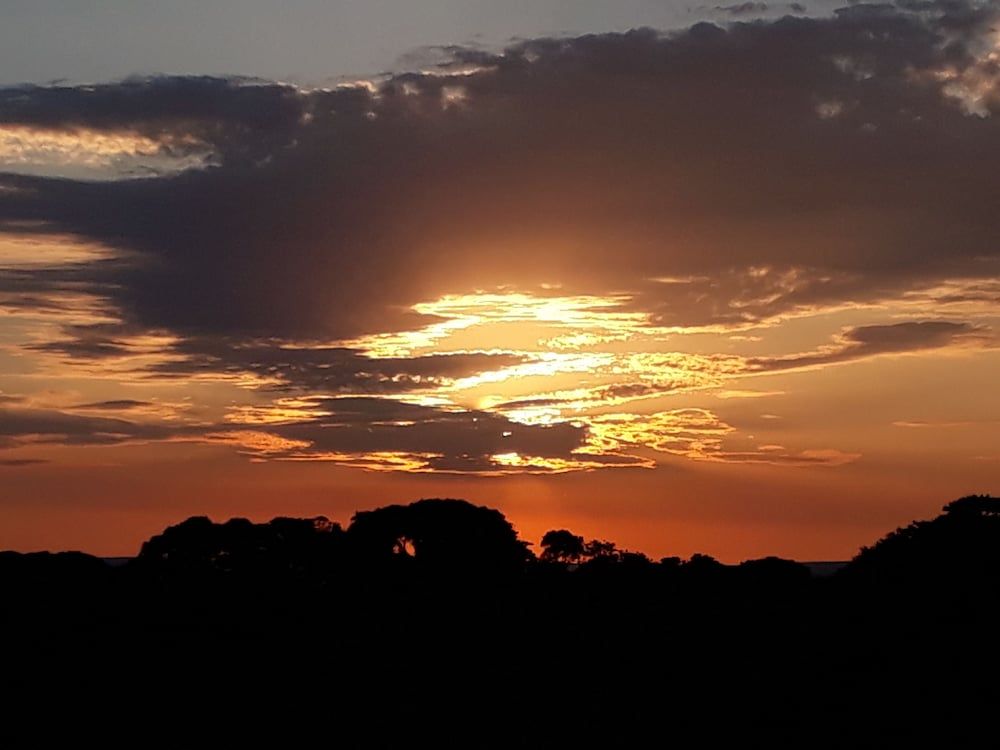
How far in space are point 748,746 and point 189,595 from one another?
3583 cm

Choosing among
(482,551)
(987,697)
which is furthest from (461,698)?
(482,551)

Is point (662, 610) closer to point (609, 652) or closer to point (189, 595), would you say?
point (609, 652)

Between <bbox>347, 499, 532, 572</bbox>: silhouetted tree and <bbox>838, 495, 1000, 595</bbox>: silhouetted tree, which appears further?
A: <bbox>347, 499, 532, 572</bbox>: silhouetted tree

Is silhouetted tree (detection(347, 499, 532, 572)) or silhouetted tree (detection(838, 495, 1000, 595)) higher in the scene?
silhouetted tree (detection(347, 499, 532, 572))

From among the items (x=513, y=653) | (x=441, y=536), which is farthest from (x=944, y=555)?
(x=441, y=536)

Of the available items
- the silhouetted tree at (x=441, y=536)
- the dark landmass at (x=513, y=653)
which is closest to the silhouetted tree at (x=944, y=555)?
the dark landmass at (x=513, y=653)

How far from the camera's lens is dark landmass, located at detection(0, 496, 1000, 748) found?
158 ft

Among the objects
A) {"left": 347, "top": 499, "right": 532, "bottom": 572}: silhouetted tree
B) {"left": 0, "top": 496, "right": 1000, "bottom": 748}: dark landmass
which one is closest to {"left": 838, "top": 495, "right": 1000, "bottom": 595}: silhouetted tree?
{"left": 0, "top": 496, "right": 1000, "bottom": 748}: dark landmass

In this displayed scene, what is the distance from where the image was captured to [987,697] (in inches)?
1746

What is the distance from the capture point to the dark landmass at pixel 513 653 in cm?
4809

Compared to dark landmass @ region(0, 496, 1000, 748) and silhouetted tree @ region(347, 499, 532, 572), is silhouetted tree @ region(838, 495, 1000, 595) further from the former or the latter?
silhouetted tree @ region(347, 499, 532, 572)

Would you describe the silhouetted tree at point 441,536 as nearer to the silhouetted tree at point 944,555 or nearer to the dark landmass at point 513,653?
the dark landmass at point 513,653

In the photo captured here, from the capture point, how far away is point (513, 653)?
6103cm

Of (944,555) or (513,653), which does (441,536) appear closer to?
(513,653)
